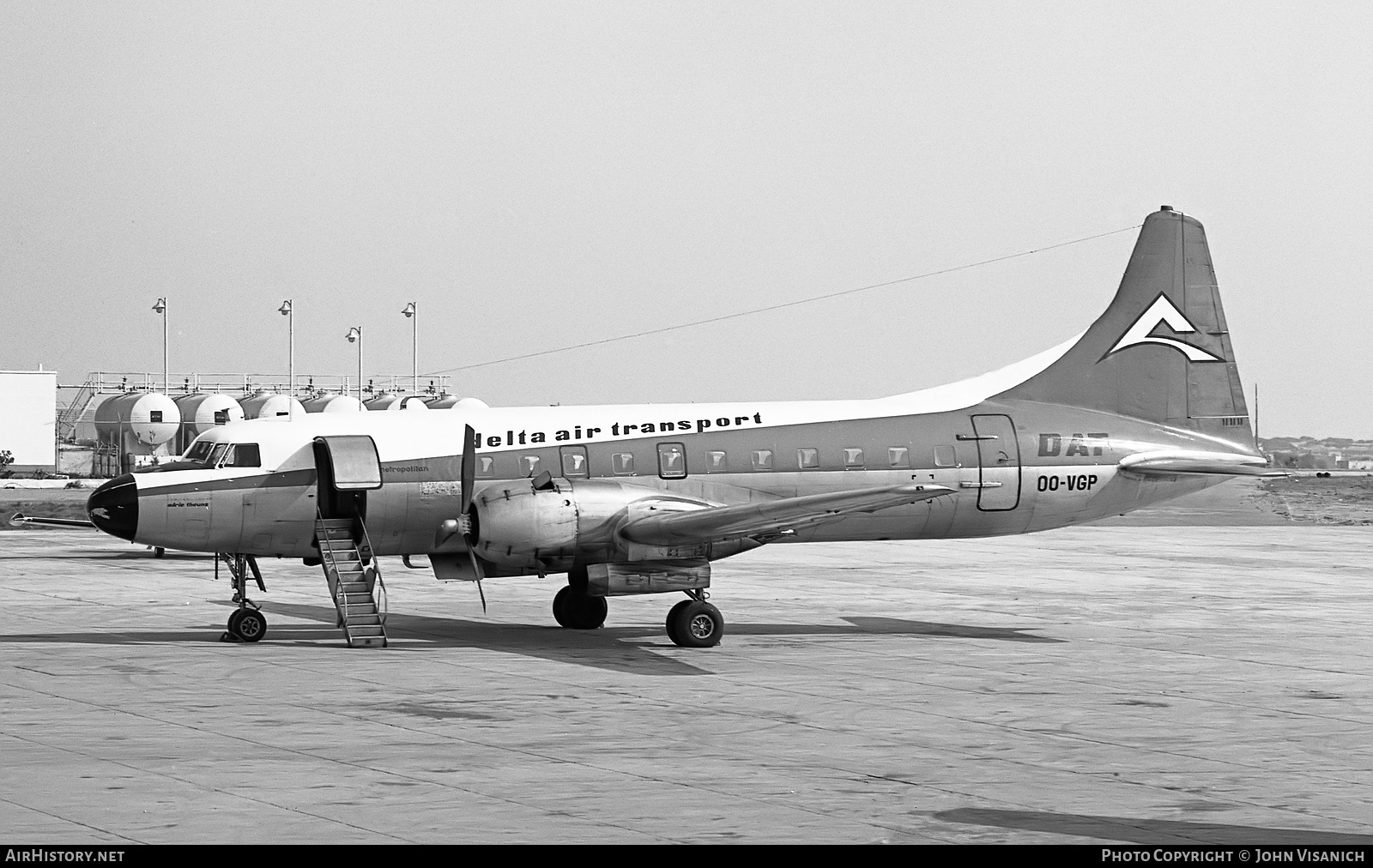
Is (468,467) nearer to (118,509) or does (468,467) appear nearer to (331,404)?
(118,509)

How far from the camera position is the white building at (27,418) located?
100812mm

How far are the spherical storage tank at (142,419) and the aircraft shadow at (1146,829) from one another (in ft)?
300

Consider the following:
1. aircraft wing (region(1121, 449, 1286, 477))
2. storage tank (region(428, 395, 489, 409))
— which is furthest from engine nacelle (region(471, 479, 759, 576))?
storage tank (region(428, 395, 489, 409))

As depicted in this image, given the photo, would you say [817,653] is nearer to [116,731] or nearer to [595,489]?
[595,489]

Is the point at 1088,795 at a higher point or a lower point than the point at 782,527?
lower

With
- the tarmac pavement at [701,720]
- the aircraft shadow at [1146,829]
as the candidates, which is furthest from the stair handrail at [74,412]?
the aircraft shadow at [1146,829]

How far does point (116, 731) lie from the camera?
1550 cm

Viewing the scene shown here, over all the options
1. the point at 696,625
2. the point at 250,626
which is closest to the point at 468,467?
the point at 250,626

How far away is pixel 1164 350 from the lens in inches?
1093

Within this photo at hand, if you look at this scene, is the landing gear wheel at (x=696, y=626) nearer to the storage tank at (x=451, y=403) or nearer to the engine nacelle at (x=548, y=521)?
the engine nacelle at (x=548, y=521)

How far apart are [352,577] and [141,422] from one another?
79.5 m
